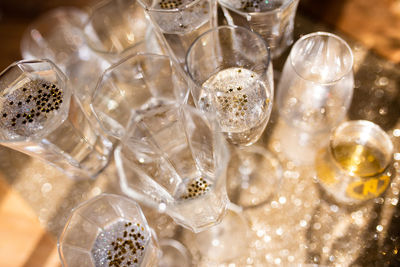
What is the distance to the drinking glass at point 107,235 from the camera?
2.14 ft

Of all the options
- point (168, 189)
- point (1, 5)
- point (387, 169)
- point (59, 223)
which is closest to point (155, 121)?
point (168, 189)

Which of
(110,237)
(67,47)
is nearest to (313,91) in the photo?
(110,237)

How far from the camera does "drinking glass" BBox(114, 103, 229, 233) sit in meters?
0.56

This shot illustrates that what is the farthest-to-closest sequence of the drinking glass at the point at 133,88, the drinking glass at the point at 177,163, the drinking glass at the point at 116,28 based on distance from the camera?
the drinking glass at the point at 116,28
the drinking glass at the point at 133,88
the drinking glass at the point at 177,163

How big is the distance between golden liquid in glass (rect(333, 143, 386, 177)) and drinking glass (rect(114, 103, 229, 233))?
19 cm

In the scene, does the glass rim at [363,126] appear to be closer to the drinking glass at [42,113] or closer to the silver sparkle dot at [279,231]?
the silver sparkle dot at [279,231]

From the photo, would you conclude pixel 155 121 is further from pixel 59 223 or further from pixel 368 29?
pixel 368 29

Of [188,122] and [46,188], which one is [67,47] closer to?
[46,188]

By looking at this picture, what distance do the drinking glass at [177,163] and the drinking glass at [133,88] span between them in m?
0.02

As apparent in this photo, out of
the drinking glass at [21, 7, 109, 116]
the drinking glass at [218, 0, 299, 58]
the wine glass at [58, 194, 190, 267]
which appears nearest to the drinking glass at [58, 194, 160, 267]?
the wine glass at [58, 194, 190, 267]

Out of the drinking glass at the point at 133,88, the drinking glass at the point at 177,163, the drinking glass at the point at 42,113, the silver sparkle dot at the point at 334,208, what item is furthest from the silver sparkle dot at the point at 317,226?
the drinking glass at the point at 42,113

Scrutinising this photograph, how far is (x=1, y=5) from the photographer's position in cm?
106

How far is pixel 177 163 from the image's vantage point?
0.70 meters

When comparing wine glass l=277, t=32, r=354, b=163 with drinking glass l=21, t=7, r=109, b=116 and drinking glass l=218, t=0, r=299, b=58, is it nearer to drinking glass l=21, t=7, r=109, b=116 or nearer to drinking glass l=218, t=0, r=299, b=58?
drinking glass l=218, t=0, r=299, b=58
